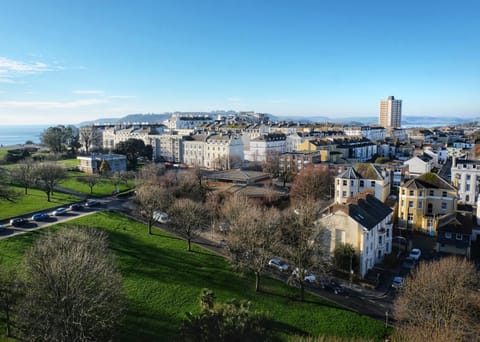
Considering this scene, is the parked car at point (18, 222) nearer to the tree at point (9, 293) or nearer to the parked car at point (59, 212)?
the parked car at point (59, 212)

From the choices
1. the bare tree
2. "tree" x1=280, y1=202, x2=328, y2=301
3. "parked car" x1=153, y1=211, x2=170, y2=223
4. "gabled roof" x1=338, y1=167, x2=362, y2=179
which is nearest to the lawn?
"tree" x1=280, y1=202, x2=328, y2=301

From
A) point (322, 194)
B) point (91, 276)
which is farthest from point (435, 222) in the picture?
point (91, 276)

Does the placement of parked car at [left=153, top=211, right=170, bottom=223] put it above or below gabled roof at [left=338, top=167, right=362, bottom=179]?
below

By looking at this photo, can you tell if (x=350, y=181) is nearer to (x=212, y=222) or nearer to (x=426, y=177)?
(x=426, y=177)

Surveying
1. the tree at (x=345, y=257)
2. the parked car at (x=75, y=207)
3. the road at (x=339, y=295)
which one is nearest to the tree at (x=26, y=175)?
the parked car at (x=75, y=207)

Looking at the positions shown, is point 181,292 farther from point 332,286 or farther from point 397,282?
point 397,282

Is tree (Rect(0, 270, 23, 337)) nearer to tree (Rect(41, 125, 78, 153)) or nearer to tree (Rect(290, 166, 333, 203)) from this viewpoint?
tree (Rect(290, 166, 333, 203))

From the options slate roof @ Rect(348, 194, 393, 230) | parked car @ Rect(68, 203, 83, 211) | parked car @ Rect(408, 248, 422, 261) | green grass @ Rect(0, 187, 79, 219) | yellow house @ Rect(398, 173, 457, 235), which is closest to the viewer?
slate roof @ Rect(348, 194, 393, 230)
